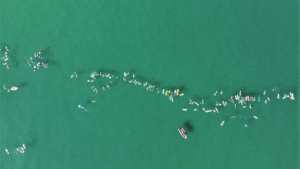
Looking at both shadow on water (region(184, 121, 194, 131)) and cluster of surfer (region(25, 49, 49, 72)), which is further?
cluster of surfer (region(25, 49, 49, 72))

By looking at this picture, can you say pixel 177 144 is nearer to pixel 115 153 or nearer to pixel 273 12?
pixel 115 153

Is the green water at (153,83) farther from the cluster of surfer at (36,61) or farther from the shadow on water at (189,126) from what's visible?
the cluster of surfer at (36,61)

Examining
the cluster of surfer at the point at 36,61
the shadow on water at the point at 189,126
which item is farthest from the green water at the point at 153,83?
the cluster of surfer at the point at 36,61

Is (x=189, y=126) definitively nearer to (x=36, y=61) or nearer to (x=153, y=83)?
(x=153, y=83)

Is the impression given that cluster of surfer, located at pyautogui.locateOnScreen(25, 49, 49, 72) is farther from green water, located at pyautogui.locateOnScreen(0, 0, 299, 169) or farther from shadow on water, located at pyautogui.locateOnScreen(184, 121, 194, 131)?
shadow on water, located at pyautogui.locateOnScreen(184, 121, 194, 131)

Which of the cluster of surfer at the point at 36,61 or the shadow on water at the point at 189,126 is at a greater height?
the cluster of surfer at the point at 36,61

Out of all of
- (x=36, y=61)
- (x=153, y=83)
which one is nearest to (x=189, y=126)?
(x=153, y=83)

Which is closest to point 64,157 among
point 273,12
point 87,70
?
point 87,70

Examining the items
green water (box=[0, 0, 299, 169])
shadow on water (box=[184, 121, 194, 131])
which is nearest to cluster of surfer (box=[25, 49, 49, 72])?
green water (box=[0, 0, 299, 169])
